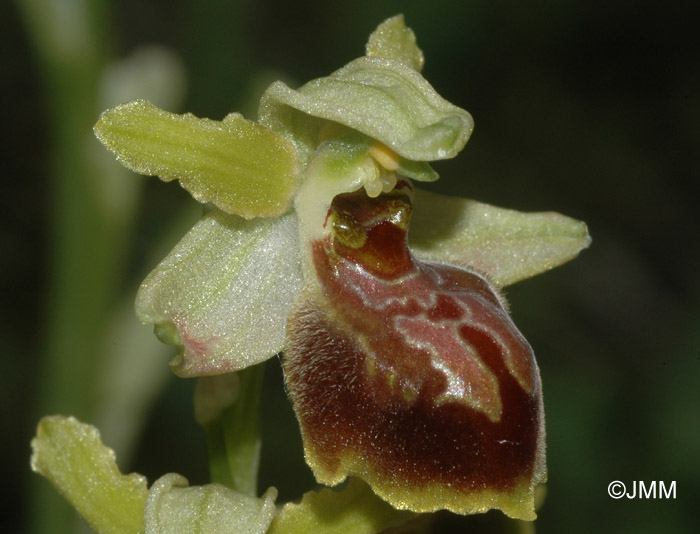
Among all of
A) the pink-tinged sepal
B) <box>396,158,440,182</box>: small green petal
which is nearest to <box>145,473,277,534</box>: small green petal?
the pink-tinged sepal

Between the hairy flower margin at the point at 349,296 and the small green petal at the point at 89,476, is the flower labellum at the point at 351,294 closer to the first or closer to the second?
the hairy flower margin at the point at 349,296

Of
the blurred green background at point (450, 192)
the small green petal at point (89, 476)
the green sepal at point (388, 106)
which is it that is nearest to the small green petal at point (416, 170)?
the green sepal at point (388, 106)

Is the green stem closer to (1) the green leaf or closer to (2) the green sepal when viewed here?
(1) the green leaf

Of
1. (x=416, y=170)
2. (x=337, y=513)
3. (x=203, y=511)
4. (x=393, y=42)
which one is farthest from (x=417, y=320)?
(x=393, y=42)

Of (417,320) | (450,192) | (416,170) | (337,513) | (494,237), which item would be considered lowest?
(450,192)

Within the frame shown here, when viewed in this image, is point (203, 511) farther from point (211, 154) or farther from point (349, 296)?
point (211, 154)

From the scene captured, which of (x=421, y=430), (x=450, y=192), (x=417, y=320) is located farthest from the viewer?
(x=450, y=192)

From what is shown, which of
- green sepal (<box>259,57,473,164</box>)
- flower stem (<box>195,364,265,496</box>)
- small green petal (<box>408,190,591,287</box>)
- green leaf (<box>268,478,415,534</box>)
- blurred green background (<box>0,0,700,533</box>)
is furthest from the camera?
blurred green background (<box>0,0,700,533</box>)
